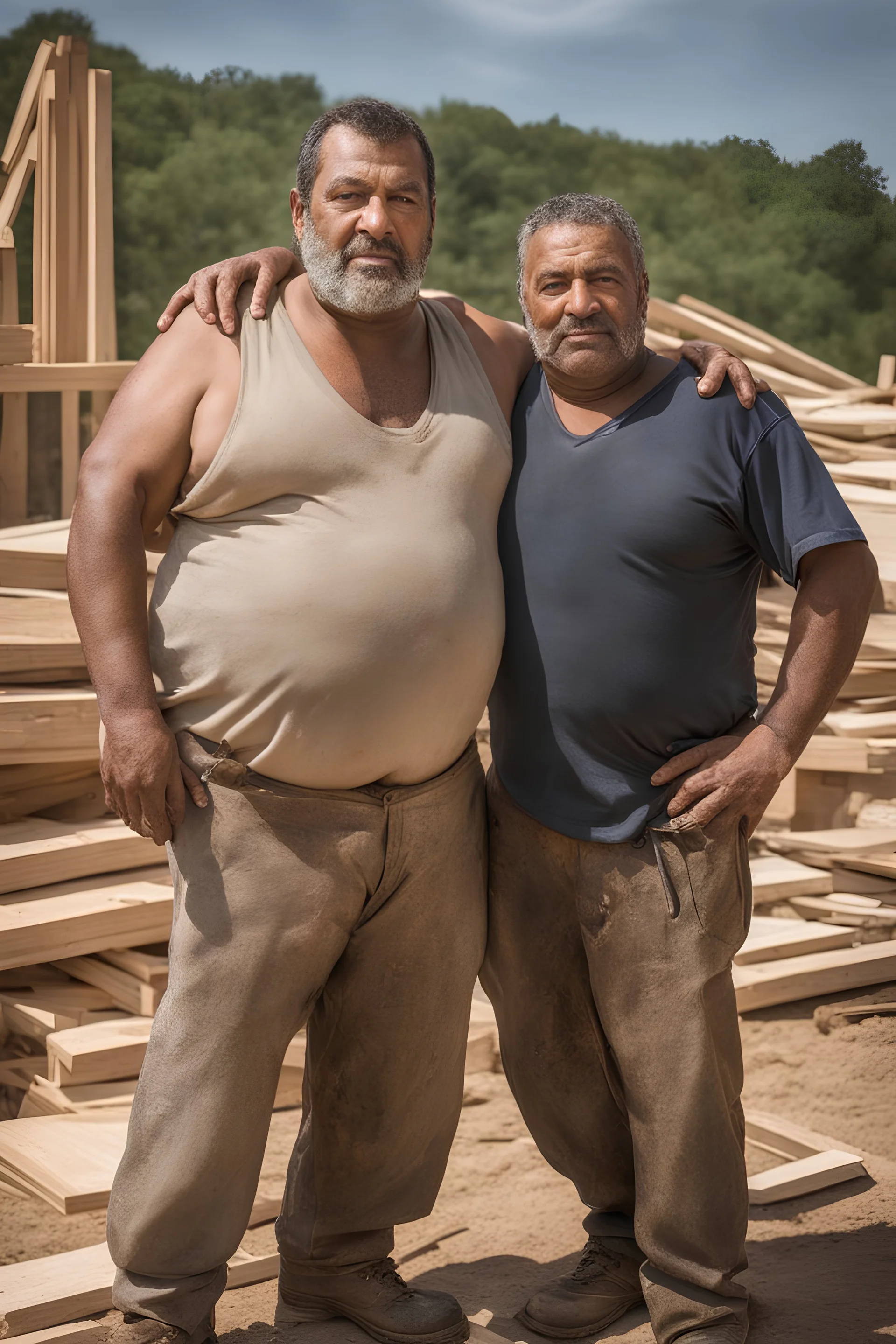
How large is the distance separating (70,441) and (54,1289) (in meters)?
4.27

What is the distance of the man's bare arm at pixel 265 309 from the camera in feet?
8.70

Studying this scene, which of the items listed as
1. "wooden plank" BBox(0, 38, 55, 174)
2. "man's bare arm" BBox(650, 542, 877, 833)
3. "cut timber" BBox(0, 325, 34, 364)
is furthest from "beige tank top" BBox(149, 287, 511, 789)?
"wooden plank" BBox(0, 38, 55, 174)

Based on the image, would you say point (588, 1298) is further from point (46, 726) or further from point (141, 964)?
point (46, 726)

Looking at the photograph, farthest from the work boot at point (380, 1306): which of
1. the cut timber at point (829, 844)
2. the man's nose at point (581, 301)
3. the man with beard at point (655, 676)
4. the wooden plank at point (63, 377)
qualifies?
the wooden plank at point (63, 377)

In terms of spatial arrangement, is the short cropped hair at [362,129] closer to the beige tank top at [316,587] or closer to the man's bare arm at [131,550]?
the beige tank top at [316,587]

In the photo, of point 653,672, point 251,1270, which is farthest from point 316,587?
point 251,1270

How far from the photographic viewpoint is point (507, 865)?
300 centimetres

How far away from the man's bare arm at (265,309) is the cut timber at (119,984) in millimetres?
2619

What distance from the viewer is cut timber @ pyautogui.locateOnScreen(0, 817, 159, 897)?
4.45 meters

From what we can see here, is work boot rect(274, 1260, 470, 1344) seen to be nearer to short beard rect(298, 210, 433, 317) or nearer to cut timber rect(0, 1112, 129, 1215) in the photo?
cut timber rect(0, 1112, 129, 1215)

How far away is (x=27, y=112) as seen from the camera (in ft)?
22.5

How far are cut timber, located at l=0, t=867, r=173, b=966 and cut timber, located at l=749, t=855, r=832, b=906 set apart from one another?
2.60 meters

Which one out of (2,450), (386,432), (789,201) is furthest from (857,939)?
(789,201)

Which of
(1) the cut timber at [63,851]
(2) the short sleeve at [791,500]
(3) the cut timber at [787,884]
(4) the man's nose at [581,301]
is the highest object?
(4) the man's nose at [581,301]
